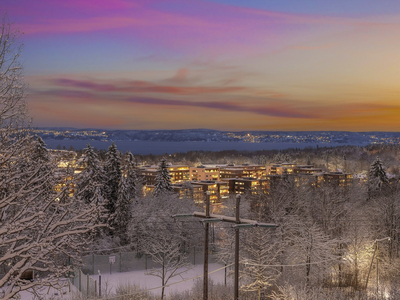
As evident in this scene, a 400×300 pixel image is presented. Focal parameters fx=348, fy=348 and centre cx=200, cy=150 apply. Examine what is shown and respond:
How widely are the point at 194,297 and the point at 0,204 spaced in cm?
1337

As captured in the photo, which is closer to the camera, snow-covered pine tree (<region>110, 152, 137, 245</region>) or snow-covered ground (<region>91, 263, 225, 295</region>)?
snow-covered ground (<region>91, 263, 225, 295</region>)

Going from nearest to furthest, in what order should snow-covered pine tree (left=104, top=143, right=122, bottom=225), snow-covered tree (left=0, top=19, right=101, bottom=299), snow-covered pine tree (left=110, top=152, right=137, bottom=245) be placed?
snow-covered tree (left=0, top=19, right=101, bottom=299) < snow-covered pine tree (left=110, top=152, right=137, bottom=245) < snow-covered pine tree (left=104, top=143, right=122, bottom=225)

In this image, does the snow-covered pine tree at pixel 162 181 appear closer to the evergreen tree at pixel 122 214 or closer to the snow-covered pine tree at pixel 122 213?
the snow-covered pine tree at pixel 122 213

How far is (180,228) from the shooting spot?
3509cm

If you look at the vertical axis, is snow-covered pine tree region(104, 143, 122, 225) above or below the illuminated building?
above

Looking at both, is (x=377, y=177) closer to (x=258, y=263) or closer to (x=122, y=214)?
(x=258, y=263)

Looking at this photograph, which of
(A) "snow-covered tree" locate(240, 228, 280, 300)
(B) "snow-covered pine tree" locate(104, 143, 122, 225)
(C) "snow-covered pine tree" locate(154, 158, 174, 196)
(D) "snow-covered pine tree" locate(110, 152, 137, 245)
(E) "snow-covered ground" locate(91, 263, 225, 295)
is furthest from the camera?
(C) "snow-covered pine tree" locate(154, 158, 174, 196)

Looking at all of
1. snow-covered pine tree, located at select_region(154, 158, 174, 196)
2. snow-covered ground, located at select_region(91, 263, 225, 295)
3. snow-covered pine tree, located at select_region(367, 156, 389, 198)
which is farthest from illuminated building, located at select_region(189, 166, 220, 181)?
snow-covered ground, located at select_region(91, 263, 225, 295)

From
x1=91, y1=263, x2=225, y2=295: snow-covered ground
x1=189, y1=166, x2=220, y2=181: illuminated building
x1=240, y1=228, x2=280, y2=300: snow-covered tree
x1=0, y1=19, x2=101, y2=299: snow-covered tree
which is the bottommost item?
x1=189, y1=166, x2=220, y2=181: illuminated building

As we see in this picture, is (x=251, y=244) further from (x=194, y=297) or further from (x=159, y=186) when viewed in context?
(x=159, y=186)

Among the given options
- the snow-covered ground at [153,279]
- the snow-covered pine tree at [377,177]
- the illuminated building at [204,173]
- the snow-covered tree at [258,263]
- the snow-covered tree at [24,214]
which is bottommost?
the illuminated building at [204,173]

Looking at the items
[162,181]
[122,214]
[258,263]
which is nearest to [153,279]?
[122,214]

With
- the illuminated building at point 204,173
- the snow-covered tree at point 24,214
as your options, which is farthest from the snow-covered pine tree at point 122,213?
the illuminated building at point 204,173

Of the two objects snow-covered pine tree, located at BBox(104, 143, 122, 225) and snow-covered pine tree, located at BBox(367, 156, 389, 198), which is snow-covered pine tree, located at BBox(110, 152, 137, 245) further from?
snow-covered pine tree, located at BBox(367, 156, 389, 198)
